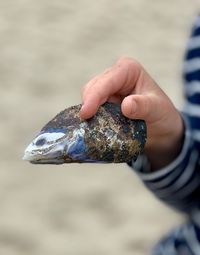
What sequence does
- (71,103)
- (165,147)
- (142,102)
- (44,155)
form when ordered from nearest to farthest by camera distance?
(44,155) < (142,102) < (165,147) < (71,103)

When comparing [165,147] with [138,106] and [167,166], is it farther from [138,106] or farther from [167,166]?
[138,106]

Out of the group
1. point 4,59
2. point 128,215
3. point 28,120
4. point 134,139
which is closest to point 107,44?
point 4,59

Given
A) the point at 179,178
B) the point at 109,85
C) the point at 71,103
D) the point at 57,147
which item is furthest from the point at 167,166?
the point at 71,103

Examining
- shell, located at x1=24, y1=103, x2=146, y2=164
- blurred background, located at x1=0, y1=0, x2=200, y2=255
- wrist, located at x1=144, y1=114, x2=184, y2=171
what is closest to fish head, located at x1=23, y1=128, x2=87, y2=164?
shell, located at x1=24, y1=103, x2=146, y2=164

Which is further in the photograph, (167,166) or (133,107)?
(167,166)

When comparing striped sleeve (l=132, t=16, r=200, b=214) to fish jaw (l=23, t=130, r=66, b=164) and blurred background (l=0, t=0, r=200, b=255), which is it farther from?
blurred background (l=0, t=0, r=200, b=255)

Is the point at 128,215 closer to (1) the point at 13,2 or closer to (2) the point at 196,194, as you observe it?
(2) the point at 196,194

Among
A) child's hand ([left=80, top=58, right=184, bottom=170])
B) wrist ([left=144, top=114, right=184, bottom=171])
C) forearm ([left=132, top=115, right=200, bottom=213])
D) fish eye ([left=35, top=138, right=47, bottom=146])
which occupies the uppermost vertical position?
fish eye ([left=35, top=138, right=47, bottom=146])
